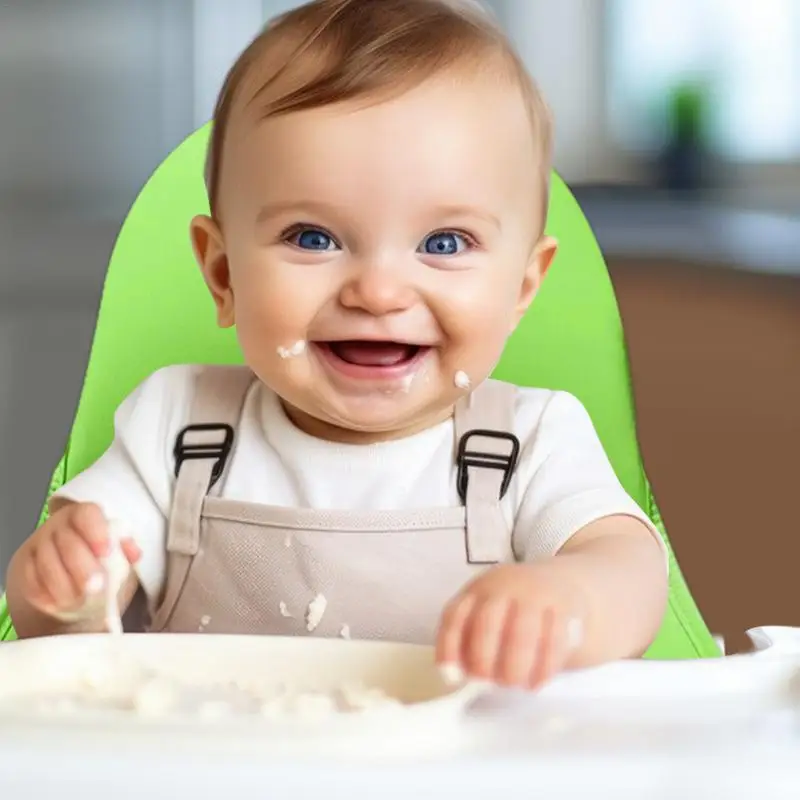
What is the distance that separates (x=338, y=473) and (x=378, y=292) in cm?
16

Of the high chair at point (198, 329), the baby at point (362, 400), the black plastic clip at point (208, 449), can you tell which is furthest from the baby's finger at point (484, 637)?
the high chair at point (198, 329)

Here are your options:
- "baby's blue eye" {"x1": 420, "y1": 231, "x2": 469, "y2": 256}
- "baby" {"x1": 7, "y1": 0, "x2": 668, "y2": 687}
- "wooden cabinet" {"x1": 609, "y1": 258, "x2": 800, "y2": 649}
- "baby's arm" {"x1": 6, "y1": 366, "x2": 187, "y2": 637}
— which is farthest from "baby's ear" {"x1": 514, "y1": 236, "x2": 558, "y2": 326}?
"wooden cabinet" {"x1": 609, "y1": 258, "x2": 800, "y2": 649}

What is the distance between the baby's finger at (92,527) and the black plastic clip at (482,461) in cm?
24

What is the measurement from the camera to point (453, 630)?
526 millimetres

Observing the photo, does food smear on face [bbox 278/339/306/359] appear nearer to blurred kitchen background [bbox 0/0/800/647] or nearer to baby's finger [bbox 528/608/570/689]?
baby's finger [bbox 528/608/570/689]

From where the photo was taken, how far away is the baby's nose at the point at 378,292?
28.7 inches

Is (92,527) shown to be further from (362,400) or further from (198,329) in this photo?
(198,329)

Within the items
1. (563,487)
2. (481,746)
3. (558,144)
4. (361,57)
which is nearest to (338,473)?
(563,487)

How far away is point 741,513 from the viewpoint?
1.60 metres

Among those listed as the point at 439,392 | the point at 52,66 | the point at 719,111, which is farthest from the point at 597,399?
the point at 52,66

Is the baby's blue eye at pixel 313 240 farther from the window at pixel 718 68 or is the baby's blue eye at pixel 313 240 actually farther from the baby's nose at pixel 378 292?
the window at pixel 718 68

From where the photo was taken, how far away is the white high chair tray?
421mm

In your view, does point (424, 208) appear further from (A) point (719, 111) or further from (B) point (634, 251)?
(A) point (719, 111)

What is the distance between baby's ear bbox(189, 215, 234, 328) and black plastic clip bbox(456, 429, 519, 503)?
0.57 ft
